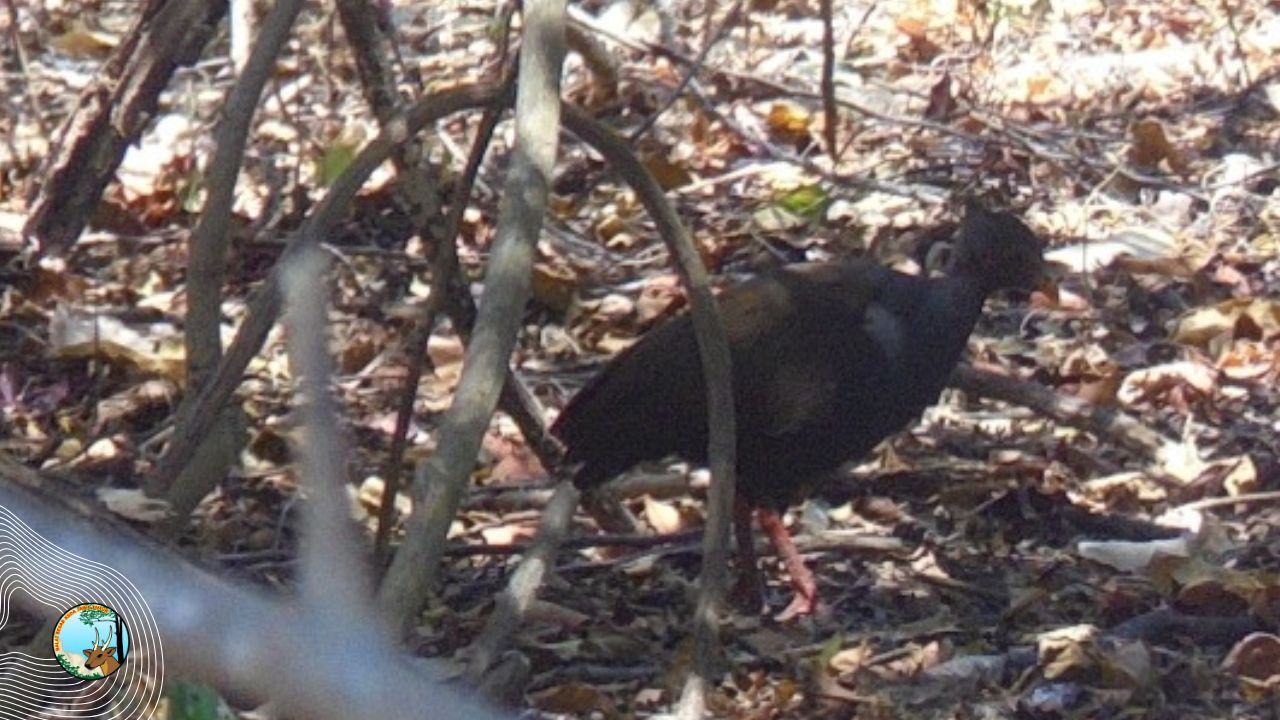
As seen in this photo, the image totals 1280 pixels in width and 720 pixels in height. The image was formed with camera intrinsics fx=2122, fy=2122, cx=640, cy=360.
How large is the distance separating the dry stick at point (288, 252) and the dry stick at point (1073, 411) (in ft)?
7.36

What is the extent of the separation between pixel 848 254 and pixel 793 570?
1909 millimetres

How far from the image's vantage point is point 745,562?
5.05 metres

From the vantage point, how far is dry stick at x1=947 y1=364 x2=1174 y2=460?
5.28 meters

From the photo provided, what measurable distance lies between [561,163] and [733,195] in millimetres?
604

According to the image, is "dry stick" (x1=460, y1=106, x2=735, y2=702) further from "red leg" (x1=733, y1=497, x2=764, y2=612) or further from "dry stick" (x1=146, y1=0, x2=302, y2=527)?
"red leg" (x1=733, y1=497, x2=764, y2=612)

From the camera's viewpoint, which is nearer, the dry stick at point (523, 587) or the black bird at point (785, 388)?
the dry stick at point (523, 587)

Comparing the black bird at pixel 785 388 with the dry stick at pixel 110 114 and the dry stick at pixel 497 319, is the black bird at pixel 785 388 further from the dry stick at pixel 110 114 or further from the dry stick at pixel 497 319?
the dry stick at pixel 497 319

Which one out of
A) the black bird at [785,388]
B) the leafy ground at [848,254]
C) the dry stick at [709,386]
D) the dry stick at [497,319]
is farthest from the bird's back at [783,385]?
the dry stick at [497,319]

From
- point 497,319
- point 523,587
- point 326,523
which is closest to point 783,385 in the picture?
point 523,587

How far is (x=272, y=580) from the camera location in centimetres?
441

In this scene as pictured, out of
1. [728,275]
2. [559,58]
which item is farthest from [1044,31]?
[559,58]

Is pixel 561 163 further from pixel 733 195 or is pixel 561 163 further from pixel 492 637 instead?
pixel 492 637

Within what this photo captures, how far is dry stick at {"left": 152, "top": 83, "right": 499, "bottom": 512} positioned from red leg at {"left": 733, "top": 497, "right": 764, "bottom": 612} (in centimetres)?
174

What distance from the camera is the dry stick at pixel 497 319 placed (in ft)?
8.66
